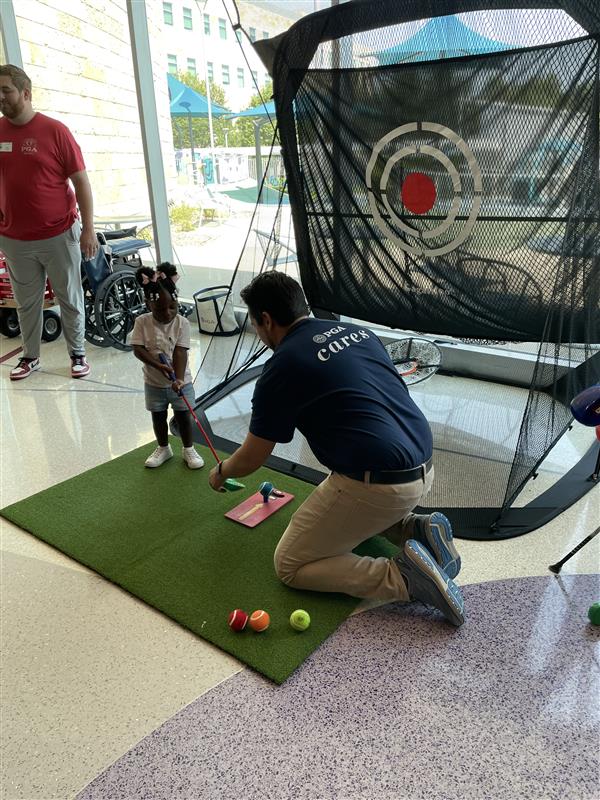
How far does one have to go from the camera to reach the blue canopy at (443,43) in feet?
7.23

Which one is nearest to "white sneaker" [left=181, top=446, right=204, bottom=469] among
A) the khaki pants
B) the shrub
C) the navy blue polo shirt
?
the khaki pants

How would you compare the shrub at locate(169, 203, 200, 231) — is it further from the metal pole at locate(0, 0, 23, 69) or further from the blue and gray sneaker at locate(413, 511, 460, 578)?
the blue and gray sneaker at locate(413, 511, 460, 578)

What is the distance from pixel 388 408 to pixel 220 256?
3340 mm

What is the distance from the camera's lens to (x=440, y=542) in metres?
1.83

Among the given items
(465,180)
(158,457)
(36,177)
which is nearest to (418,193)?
(465,180)

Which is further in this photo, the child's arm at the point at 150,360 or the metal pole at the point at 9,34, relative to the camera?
the metal pole at the point at 9,34

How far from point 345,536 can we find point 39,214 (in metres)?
2.63

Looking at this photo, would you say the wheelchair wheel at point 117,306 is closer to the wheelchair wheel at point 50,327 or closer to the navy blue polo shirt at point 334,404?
the wheelchair wheel at point 50,327

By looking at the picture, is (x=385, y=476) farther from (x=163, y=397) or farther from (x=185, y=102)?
(x=185, y=102)

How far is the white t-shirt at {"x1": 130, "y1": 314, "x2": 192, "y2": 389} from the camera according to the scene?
2373mm

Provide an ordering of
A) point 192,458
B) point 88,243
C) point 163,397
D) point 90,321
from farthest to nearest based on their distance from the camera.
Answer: point 90,321 < point 88,243 < point 192,458 < point 163,397

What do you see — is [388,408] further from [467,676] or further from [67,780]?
[67,780]

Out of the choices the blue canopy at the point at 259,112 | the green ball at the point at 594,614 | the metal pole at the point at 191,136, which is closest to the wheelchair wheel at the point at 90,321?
the metal pole at the point at 191,136

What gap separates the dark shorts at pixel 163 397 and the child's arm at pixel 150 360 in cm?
10
